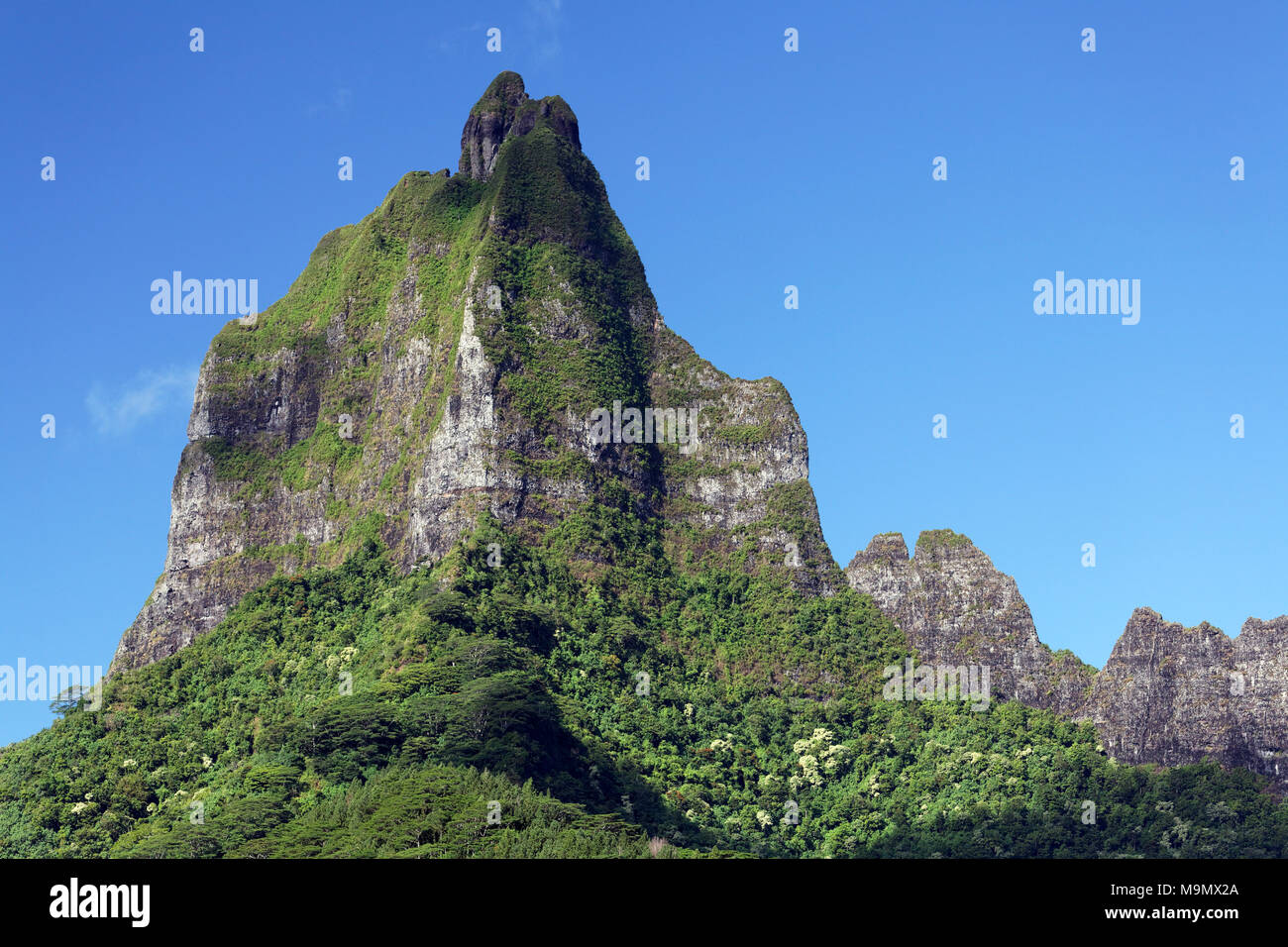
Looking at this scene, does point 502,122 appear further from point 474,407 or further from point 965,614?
point 965,614

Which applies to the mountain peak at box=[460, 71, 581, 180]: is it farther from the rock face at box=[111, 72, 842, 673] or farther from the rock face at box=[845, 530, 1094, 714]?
the rock face at box=[845, 530, 1094, 714]

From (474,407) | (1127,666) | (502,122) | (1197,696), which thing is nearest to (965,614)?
(1127,666)

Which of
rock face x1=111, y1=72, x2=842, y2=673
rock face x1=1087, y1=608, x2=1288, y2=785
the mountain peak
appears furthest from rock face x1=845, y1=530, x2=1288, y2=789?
the mountain peak
